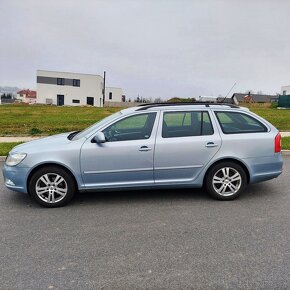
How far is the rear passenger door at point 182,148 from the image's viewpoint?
4680 millimetres

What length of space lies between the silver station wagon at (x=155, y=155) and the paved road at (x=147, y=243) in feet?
1.05

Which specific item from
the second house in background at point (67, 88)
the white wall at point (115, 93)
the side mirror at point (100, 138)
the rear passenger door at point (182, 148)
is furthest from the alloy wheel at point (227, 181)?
the white wall at point (115, 93)

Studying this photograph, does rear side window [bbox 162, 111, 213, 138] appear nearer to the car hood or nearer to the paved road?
the paved road

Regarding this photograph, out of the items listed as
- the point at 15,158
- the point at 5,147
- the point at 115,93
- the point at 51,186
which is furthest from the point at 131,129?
the point at 115,93

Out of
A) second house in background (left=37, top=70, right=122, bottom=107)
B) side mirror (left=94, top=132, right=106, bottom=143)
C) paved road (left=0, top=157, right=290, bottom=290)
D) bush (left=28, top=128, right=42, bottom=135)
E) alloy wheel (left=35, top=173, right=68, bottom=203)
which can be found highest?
second house in background (left=37, top=70, right=122, bottom=107)

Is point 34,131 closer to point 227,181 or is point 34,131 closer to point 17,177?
point 17,177

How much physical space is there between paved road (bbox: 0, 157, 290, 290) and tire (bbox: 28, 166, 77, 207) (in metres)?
0.16

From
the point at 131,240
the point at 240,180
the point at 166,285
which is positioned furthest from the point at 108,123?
the point at 166,285

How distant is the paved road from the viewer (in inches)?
110

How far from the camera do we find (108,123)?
4.79m

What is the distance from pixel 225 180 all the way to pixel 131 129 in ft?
5.75

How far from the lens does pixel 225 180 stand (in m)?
4.85

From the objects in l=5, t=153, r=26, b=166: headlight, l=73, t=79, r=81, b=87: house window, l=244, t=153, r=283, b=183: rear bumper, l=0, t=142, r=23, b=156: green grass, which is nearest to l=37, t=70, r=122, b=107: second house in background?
l=73, t=79, r=81, b=87: house window

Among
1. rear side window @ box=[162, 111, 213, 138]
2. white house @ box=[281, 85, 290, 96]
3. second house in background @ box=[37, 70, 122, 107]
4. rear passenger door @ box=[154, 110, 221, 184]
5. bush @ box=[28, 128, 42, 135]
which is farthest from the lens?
white house @ box=[281, 85, 290, 96]
